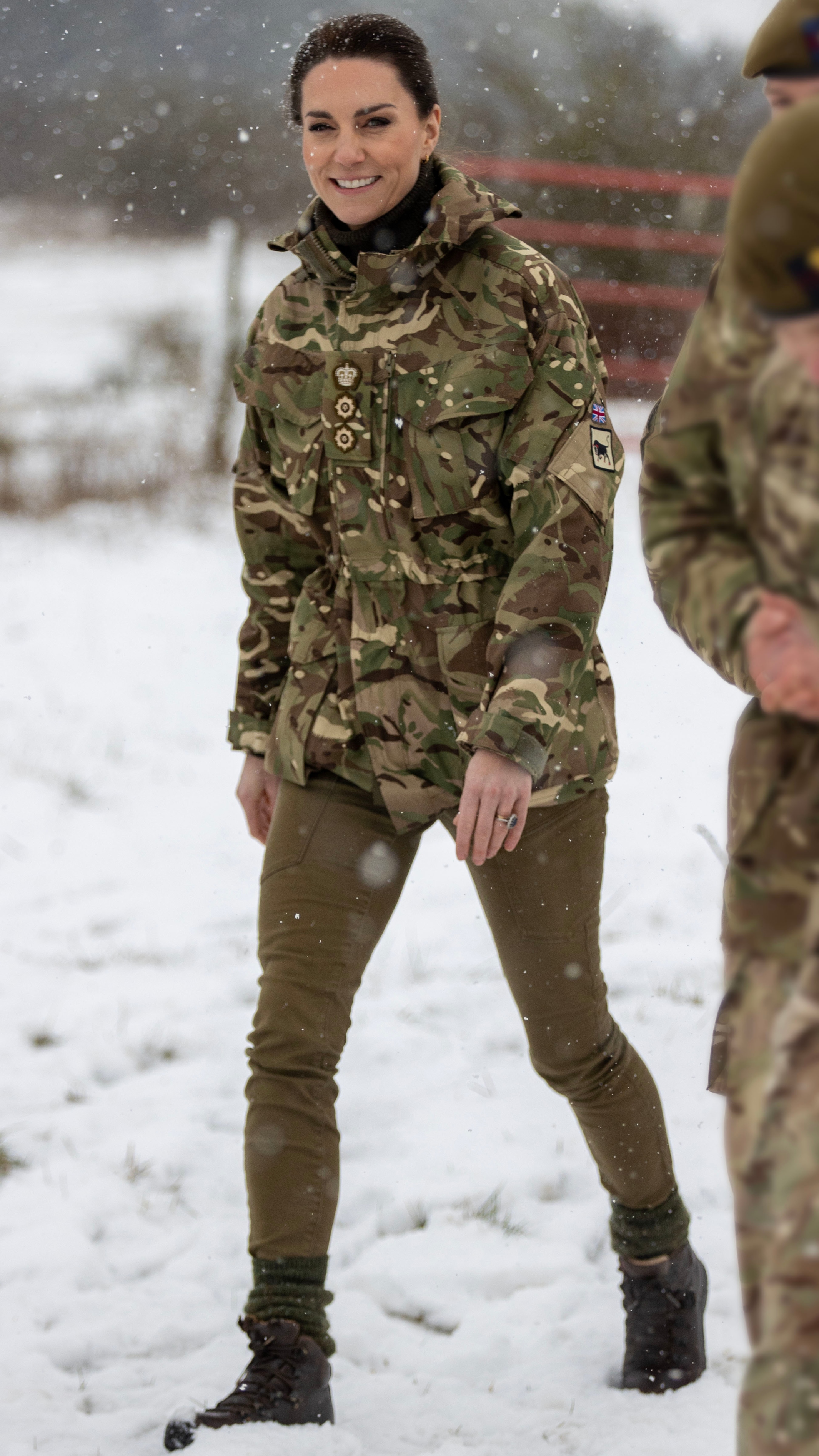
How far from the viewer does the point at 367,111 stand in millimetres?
2070

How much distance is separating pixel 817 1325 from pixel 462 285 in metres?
1.59

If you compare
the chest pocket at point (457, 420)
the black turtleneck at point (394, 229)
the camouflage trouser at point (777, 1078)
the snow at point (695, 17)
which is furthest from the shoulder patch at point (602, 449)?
the snow at point (695, 17)

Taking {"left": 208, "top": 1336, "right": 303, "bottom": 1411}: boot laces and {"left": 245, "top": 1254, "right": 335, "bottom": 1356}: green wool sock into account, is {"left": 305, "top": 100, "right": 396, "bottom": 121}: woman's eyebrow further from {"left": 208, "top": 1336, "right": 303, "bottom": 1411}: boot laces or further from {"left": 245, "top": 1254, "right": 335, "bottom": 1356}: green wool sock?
{"left": 208, "top": 1336, "right": 303, "bottom": 1411}: boot laces

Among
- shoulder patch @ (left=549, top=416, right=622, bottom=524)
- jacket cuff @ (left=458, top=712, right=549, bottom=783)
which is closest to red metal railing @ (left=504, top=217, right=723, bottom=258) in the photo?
Result: shoulder patch @ (left=549, top=416, right=622, bottom=524)

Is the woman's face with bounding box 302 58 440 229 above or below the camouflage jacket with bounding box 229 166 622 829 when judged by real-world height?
above

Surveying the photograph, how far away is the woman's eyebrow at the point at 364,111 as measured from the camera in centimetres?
207

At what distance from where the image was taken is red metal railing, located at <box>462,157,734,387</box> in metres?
9.60

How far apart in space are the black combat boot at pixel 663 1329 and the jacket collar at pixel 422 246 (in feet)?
5.76

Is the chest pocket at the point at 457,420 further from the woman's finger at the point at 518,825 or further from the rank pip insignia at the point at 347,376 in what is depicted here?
the woman's finger at the point at 518,825

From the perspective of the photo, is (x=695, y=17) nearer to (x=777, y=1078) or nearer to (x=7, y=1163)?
(x=7, y=1163)

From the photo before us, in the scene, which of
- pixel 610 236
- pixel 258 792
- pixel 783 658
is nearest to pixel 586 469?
pixel 258 792

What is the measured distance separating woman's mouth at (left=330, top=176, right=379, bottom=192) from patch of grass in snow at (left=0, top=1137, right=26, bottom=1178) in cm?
217

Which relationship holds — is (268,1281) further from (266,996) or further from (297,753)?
(297,753)

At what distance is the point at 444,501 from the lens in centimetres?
206
